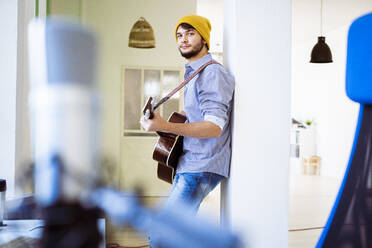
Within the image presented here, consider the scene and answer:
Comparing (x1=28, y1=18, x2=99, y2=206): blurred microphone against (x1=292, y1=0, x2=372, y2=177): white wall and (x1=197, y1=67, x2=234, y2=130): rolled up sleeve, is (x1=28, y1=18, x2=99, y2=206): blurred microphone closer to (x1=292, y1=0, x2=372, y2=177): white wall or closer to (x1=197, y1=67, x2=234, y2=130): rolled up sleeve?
(x1=197, y1=67, x2=234, y2=130): rolled up sleeve

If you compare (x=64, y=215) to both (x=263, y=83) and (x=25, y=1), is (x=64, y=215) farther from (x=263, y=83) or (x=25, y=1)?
(x=25, y=1)

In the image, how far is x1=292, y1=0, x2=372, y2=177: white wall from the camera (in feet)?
20.1

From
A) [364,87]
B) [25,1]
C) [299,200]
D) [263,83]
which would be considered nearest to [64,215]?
[364,87]

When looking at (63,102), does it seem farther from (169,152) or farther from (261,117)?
(261,117)

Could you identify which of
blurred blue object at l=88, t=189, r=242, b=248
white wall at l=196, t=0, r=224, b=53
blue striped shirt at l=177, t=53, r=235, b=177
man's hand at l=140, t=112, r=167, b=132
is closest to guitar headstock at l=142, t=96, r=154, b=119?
man's hand at l=140, t=112, r=167, b=132

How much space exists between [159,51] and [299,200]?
277cm

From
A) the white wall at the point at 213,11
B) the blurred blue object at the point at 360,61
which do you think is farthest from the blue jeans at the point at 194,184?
the white wall at the point at 213,11

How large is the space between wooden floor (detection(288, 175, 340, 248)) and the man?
5.68ft

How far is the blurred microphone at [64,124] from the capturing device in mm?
169

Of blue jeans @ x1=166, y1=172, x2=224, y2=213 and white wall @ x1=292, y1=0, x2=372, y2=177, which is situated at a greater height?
white wall @ x1=292, y1=0, x2=372, y2=177

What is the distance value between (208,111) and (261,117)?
1.18ft

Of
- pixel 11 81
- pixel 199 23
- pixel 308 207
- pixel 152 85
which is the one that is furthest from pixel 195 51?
pixel 308 207

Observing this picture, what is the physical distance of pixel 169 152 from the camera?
154 cm

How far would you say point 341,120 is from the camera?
7273 millimetres
